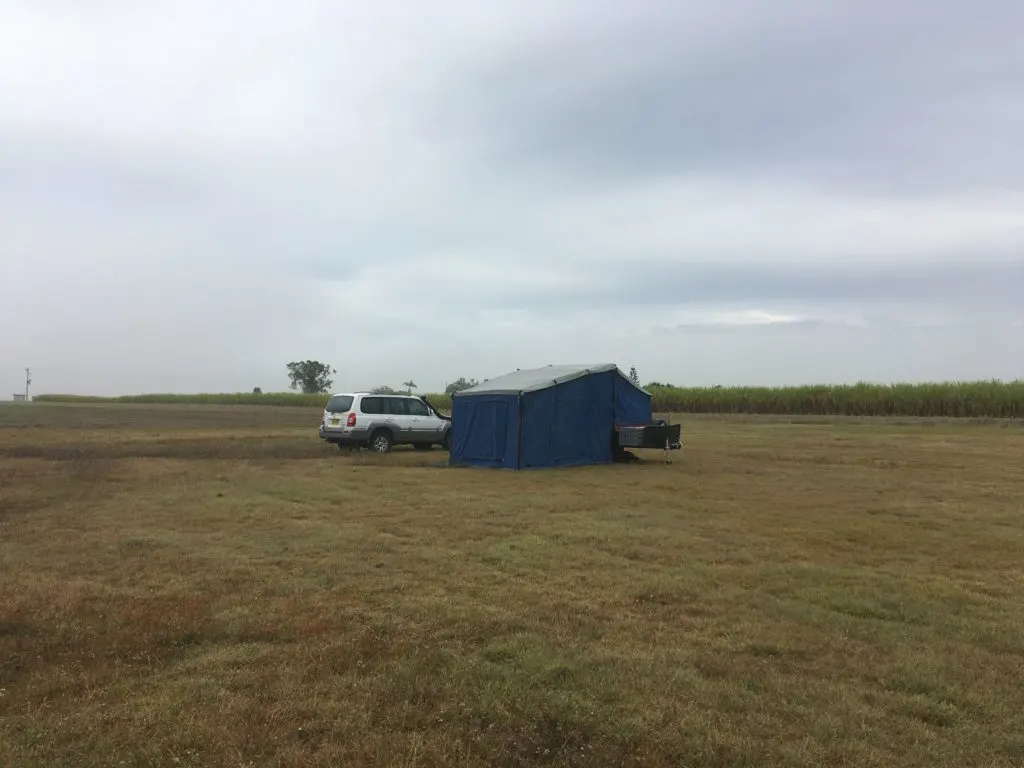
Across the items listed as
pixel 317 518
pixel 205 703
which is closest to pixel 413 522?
pixel 317 518

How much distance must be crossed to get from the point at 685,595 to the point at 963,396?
128ft

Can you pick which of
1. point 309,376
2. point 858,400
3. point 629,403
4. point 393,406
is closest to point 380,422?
point 393,406

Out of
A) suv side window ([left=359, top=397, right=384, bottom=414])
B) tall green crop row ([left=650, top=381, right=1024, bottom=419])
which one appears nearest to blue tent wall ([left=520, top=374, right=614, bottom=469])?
Result: suv side window ([left=359, top=397, right=384, bottom=414])

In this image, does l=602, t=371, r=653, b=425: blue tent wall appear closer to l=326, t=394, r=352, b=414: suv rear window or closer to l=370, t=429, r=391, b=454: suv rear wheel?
l=370, t=429, r=391, b=454: suv rear wheel

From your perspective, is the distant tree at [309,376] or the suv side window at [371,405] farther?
the distant tree at [309,376]

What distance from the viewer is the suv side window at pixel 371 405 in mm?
19672

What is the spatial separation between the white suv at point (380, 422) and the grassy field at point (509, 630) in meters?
7.91

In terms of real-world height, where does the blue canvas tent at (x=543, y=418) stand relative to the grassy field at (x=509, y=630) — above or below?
above

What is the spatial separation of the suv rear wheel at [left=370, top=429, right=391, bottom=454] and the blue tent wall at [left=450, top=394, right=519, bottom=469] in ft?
9.49

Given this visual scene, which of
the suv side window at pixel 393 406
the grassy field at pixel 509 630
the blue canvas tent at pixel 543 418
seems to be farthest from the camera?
the suv side window at pixel 393 406

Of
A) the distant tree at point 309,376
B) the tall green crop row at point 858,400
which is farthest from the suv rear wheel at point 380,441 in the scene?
the distant tree at point 309,376

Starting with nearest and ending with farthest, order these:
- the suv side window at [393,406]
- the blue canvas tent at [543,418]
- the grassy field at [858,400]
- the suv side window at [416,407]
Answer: the blue canvas tent at [543,418] → the suv side window at [393,406] → the suv side window at [416,407] → the grassy field at [858,400]

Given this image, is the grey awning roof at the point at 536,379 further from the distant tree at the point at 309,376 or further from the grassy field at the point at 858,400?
the distant tree at the point at 309,376

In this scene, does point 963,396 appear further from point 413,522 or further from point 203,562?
point 203,562
